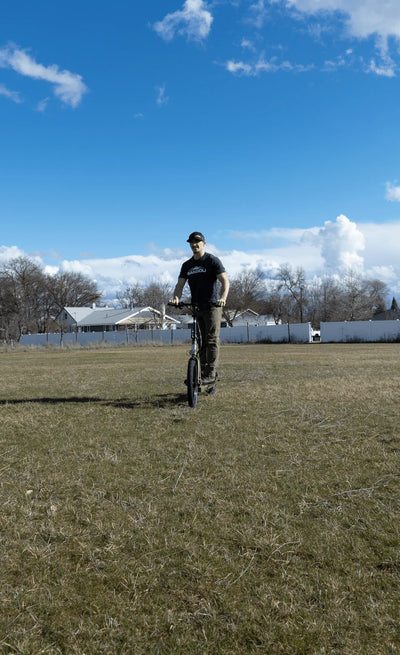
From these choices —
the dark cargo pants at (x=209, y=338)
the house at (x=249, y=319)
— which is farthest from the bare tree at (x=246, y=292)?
the dark cargo pants at (x=209, y=338)

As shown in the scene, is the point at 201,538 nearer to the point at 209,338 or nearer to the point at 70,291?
the point at 209,338

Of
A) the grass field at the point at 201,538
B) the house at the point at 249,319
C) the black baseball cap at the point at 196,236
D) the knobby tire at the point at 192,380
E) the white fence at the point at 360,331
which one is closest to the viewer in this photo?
the grass field at the point at 201,538

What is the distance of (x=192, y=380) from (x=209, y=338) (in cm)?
77

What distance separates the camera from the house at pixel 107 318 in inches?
2773

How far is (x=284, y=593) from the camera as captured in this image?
1635 millimetres

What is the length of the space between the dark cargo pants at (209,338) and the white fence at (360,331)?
35.9 metres

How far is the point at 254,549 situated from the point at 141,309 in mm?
70082

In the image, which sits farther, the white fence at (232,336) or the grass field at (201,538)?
the white fence at (232,336)

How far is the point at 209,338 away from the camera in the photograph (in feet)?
19.1

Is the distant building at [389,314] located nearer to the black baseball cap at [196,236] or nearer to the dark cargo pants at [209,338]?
the dark cargo pants at [209,338]

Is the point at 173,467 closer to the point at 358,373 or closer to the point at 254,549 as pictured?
the point at 254,549

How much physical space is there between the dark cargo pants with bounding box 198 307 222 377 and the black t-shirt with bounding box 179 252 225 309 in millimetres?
130

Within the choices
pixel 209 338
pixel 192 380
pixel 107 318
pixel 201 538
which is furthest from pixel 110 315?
pixel 201 538

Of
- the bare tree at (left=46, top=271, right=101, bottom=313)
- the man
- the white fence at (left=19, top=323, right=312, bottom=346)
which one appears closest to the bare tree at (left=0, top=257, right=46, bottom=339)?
the bare tree at (left=46, top=271, right=101, bottom=313)
